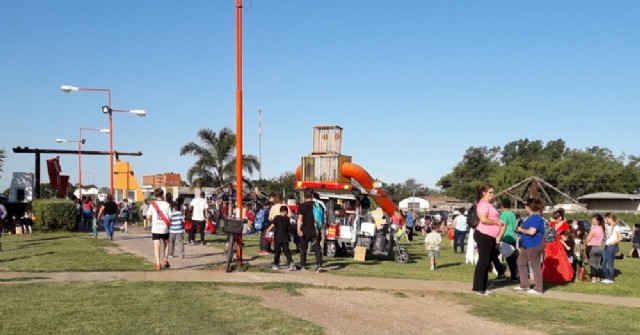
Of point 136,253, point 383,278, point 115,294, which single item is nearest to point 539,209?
point 383,278

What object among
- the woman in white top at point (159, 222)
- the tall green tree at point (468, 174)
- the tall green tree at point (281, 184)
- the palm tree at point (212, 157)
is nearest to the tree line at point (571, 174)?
the tall green tree at point (468, 174)

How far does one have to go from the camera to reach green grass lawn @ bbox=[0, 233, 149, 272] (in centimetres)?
1357

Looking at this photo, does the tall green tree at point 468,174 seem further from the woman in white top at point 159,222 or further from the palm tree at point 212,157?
the woman in white top at point 159,222

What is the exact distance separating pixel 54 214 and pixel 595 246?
21084mm

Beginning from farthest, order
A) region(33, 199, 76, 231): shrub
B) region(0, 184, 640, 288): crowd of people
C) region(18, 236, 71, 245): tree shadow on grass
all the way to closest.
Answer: region(33, 199, 76, 231): shrub
region(18, 236, 71, 245): tree shadow on grass
region(0, 184, 640, 288): crowd of people

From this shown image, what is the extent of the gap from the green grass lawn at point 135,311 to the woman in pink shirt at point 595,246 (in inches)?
326

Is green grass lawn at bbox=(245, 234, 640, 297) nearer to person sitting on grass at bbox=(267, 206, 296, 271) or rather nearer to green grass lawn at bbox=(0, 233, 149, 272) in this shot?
person sitting on grass at bbox=(267, 206, 296, 271)

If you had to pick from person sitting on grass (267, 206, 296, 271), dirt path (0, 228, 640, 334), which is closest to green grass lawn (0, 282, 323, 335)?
dirt path (0, 228, 640, 334)

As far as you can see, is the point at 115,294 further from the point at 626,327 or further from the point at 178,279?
the point at 626,327

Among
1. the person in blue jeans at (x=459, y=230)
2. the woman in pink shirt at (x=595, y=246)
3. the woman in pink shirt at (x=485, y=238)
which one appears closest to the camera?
the woman in pink shirt at (x=485, y=238)

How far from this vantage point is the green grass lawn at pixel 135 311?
7.38 m

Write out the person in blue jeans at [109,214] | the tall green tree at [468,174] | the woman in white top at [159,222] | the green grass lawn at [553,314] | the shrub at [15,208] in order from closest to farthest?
the green grass lawn at [553,314], the woman in white top at [159,222], the person in blue jeans at [109,214], the shrub at [15,208], the tall green tree at [468,174]

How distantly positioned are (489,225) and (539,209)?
1580 millimetres

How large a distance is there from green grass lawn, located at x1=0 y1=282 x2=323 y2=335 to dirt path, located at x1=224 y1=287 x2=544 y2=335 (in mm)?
379
